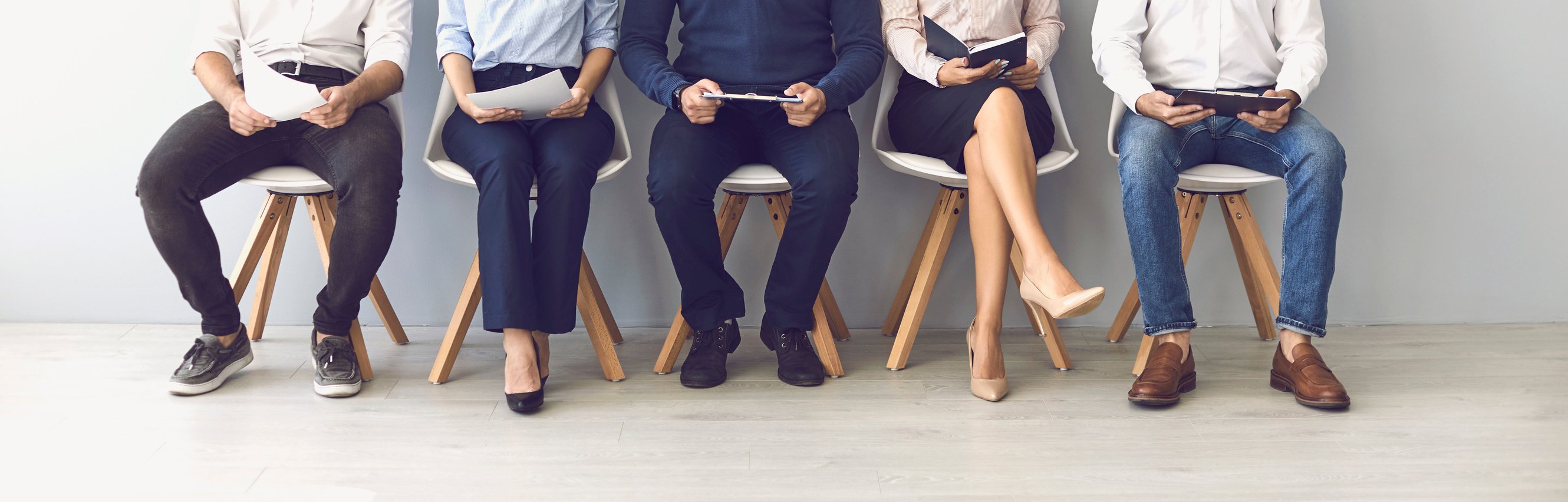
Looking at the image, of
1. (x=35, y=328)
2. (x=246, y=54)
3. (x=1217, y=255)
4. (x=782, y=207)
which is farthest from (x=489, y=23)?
(x=1217, y=255)

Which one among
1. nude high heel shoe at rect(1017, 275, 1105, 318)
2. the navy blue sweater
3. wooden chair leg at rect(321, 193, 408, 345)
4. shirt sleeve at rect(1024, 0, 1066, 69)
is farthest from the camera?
wooden chair leg at rect(321, 193, 408, 345)

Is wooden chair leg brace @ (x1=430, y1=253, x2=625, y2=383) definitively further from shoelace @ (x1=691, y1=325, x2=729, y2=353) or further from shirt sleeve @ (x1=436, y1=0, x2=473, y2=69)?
shirt sleeve @ (x1=436, y1=0, x2=473, y2=69)

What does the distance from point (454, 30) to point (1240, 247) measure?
6.40 feet

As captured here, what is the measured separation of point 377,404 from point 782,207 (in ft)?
3.25

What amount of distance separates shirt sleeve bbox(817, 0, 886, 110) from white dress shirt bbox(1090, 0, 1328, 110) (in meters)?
0.51

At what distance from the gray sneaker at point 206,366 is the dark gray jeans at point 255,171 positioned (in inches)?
1.3

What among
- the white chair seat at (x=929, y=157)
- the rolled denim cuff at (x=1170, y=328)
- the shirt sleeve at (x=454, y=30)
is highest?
the shirt sleeve at (x=454, y=30)

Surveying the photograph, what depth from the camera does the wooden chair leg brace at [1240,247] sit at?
2365 millimetres

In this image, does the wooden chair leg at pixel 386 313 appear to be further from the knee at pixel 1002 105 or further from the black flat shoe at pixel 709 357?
the knee at pixel 1002 105

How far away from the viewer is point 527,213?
6.84 ft

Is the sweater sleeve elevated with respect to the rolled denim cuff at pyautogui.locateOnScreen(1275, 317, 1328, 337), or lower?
elevated

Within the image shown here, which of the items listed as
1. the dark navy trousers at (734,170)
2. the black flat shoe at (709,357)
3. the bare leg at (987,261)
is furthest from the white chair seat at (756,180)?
the bare leg at (987,261)

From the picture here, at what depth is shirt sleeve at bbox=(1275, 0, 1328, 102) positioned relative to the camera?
2.24 m

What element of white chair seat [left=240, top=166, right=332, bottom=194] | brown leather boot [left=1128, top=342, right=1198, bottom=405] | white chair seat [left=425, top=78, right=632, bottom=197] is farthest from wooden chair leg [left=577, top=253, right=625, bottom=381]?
brown leather boot [left=1128, top=342, right=1198, bottom=405]
